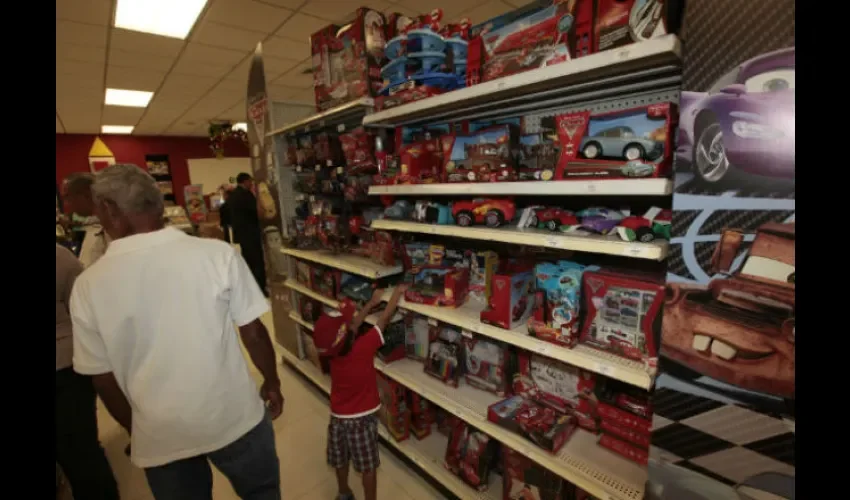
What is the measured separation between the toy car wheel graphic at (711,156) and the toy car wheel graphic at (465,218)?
1004 millimetres

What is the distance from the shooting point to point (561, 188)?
146cm

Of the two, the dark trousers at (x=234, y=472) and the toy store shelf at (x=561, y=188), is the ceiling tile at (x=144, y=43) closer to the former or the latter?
the toy store shelf at (x=561, y=188)

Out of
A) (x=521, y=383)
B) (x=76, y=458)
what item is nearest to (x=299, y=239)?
(x=76, y=458)

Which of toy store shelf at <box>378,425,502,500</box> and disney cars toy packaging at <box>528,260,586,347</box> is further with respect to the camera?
toy store shelf at <box>378,425,502,500</box>

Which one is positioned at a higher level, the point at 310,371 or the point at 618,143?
the point at 618,143

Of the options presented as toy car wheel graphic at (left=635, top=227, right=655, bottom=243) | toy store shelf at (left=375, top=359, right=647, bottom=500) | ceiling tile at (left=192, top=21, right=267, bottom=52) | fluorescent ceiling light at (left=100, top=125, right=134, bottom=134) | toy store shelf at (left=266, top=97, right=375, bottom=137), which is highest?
fluorescent ceiling light at (left=100, top=125, right=134, bottom=134)

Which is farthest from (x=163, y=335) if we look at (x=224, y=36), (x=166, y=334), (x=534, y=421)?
(x=224, y=36)

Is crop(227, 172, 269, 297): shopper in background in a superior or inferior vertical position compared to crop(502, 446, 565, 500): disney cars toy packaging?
superior

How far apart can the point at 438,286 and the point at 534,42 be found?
133cm

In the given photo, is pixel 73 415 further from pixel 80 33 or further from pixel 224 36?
pixel 80 33

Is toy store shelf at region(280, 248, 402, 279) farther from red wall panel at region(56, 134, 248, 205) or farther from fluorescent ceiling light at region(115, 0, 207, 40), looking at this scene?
red wall panel at region(56, 134, 248, 205)

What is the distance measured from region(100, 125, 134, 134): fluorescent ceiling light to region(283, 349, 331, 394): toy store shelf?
9.48m

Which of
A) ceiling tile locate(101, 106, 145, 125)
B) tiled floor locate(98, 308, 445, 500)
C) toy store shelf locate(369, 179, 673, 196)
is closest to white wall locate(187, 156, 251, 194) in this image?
ceiling tile locate(101, 106, 145, 125)

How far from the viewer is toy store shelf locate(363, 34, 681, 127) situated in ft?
3.82
